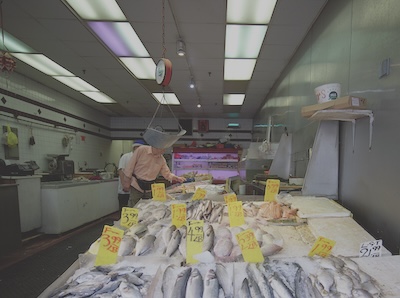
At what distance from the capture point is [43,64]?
5496 millimetres

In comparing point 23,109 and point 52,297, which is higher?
point 23,109

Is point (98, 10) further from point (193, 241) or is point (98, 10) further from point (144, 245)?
point (193, 241)

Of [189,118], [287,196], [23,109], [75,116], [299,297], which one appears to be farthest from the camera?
[189,118]

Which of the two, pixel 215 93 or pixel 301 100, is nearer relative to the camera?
pixel 301 100

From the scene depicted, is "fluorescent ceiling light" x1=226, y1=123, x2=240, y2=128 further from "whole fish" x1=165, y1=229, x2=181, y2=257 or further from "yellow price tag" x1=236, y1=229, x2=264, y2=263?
"yellow price tag" x1=236, y1=229, x2=264, y2=263

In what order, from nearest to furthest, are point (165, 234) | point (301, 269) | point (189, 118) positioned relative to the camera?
point (301, 269) → point (165, 234) → point (189, 118)

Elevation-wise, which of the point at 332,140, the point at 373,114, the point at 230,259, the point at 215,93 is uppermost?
the point at 215,93

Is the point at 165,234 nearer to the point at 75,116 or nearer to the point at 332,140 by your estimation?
the point at 332,140

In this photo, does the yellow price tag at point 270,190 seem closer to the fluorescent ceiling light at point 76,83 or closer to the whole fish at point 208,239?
the whole fish at point 208,239

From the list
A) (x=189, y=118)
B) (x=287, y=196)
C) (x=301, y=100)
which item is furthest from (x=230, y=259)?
(x=189, y=118)

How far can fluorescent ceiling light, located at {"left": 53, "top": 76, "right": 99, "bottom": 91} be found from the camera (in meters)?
6.44

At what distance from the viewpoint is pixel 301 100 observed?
423cm

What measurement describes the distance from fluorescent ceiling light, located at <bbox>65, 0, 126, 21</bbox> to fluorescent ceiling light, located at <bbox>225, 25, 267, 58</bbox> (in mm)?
1748

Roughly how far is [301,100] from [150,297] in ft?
13.6
